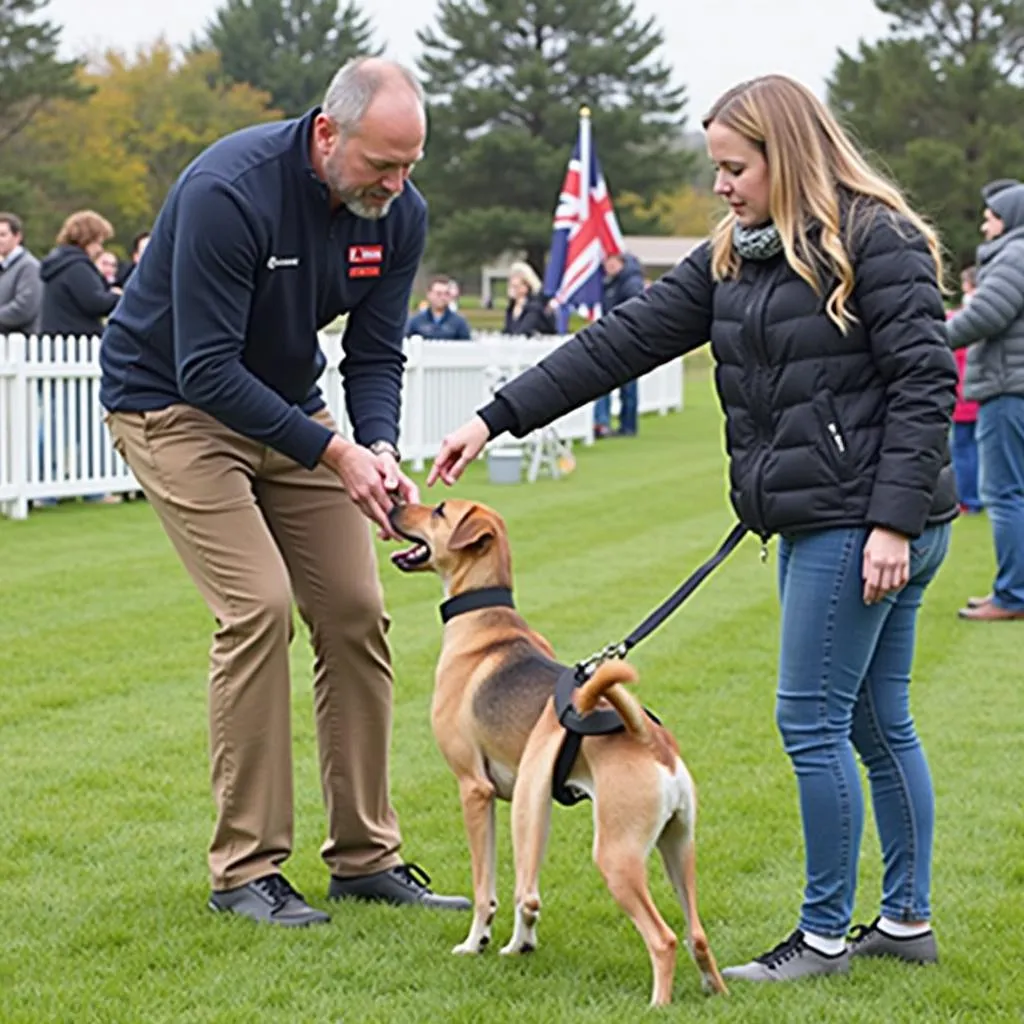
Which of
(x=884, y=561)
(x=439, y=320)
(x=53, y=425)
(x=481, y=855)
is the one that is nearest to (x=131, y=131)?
(x=439, y=320)

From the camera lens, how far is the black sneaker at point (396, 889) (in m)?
5.27

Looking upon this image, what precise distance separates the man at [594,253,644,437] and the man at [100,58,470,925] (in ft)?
60.6

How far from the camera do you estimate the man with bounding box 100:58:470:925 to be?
4855 millimetres

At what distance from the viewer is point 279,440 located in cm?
495

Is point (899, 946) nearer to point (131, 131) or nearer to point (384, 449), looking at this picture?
point (384, 449)

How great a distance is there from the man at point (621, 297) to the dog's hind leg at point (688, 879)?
63.5ft

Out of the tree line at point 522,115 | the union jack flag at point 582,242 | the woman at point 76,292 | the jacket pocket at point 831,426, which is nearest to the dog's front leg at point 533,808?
the jacket pocket at point 831,426

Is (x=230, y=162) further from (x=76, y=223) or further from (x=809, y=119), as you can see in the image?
(x=76, y=223)

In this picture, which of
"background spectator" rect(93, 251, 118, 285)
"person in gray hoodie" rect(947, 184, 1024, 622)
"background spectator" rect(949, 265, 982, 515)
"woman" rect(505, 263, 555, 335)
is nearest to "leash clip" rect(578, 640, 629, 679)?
"person in gray hoodie" rect(947, 184, 1024, 622)

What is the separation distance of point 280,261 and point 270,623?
101 cm

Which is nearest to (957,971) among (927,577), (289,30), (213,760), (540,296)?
(927,577)

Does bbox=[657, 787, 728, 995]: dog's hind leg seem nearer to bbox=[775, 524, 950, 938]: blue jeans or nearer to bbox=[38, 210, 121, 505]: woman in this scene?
bbox=[775, 524, 950, 938]: blue jeans

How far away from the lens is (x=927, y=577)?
4.58 metres

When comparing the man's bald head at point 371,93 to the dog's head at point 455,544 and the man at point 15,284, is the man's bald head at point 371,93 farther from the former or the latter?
the man at point 15,284
